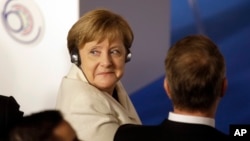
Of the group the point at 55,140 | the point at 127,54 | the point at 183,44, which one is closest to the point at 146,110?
the point at 127,54

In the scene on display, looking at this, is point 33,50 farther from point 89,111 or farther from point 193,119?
point 193,119

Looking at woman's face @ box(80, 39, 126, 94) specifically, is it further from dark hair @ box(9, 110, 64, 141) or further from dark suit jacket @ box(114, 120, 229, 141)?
dark hair @ box(9, 110, 64, 141)

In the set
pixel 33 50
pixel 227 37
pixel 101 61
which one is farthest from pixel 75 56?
pixel 227 37

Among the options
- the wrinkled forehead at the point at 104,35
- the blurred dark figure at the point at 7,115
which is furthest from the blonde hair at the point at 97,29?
the blurred dark figure at the point at 7,115

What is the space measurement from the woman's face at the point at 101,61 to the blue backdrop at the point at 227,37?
0.90m

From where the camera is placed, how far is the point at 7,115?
1.00 meters

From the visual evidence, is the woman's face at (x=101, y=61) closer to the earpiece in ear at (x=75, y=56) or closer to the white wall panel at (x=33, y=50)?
the earpiece in ear at (x=75, y=56)

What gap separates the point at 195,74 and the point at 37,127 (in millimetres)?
443

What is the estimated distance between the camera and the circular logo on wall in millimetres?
2135

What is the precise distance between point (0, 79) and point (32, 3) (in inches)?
14.4

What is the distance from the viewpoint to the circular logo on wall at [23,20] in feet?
7.00

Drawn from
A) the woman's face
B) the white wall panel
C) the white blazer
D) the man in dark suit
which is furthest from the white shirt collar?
the white wall panel

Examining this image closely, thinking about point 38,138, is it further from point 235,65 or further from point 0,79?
point 235,65

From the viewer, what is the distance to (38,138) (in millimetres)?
865
